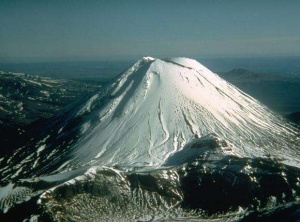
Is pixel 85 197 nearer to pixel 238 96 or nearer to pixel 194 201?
pixel 194 201

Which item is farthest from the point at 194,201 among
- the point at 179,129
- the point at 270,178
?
the point at 179,129

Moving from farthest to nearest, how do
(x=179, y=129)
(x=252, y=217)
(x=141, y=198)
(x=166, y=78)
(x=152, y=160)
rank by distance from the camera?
(x=166, y=78), (x=179, y=129), (x=152, y=160), (x=141, y=198), (x=252, y=217)

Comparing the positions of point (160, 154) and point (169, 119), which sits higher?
point (169, 119)

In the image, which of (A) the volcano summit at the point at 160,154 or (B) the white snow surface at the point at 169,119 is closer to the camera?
(A) the volcano summit at the point at 160,154

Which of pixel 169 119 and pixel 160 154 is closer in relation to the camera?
pixel 160 154
